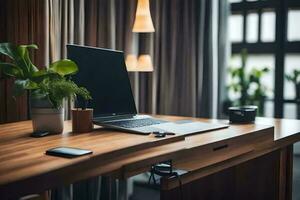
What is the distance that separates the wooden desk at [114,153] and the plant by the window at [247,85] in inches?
60.3

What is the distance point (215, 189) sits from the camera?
98.3 inches

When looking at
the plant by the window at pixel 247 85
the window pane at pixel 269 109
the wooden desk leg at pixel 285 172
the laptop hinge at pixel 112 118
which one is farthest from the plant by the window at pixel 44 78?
the window pane at pixel 269 109

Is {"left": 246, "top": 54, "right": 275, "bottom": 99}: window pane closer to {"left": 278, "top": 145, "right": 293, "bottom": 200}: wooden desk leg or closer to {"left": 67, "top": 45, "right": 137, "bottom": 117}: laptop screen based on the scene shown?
{"left": 278, "top": 145, "right": 293, "bottom": 200}: wooden desk leg

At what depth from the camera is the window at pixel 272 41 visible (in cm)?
356

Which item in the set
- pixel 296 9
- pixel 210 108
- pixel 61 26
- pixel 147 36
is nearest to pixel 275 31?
pixel 296 9

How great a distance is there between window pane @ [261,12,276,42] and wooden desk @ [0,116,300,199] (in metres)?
1.66

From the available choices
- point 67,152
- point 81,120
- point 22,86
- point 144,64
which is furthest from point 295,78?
point 67,152

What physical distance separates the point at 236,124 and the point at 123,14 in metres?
1.69

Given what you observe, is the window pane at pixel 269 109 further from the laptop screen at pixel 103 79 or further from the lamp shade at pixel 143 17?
the laptop screen at pixel 103 79

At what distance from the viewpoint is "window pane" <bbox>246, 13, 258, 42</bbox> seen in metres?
3.73

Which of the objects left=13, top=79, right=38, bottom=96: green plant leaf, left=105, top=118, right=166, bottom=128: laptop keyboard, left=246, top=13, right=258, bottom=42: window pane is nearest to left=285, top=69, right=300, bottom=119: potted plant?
left=246, top=13, right=258, bottom=42: window pane

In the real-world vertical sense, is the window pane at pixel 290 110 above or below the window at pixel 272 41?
below

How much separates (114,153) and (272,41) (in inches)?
105

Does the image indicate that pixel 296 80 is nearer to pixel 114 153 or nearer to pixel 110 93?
pixel 110 93
